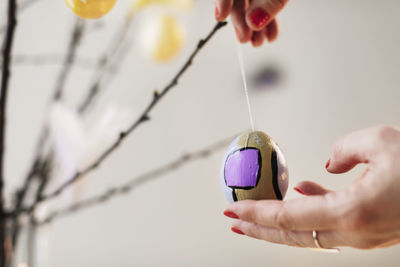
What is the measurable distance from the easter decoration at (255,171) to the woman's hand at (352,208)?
0.03m

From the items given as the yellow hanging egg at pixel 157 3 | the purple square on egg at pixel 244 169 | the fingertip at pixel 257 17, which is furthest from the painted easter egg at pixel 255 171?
the yellow hanging egg at pixel 157 3

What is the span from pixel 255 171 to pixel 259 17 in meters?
0.19

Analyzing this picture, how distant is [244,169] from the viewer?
1.17ft

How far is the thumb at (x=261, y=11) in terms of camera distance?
42cm

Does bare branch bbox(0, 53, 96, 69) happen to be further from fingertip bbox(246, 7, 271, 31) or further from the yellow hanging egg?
fingertip bbox(246, 7, 271, 31)

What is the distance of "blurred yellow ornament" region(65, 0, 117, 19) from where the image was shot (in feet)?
1.11

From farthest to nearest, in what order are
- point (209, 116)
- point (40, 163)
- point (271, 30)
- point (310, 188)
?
point (209, 116) < point (40, 163) < point (271, 30) < point (310, 188)

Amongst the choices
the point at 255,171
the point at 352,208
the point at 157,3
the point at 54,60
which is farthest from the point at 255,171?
the point at 54,60

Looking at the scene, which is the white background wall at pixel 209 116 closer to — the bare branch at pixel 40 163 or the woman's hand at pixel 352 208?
the bare branch at pixel 40 163

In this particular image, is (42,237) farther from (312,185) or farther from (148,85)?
(148,85)

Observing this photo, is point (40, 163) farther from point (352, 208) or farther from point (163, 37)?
point (352, 208)

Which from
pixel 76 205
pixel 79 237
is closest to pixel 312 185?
pixel 76 205

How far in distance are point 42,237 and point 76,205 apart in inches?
3.7

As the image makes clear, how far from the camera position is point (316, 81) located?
126 cm
